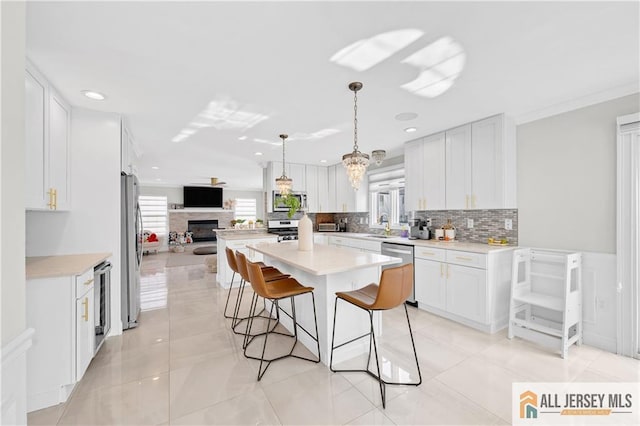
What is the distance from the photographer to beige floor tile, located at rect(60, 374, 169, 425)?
171 cm

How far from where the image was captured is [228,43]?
177 centimetres

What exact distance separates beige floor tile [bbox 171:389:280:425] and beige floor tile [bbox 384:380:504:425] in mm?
783

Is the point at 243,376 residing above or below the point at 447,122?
below

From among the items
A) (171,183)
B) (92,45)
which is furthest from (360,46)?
(171,183)

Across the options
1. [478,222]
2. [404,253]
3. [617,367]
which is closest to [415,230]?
[404,253]

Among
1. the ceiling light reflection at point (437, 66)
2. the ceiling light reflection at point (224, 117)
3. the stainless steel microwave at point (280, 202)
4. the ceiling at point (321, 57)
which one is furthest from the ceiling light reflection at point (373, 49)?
the stainless steel microwave at point (280, 202)

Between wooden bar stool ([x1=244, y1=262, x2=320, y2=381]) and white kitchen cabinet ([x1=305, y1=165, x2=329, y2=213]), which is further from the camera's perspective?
white kitchen cabinet ([x1=305, y1=165, x2=329, y2=213])

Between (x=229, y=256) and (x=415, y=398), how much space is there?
→ 85.6 inches

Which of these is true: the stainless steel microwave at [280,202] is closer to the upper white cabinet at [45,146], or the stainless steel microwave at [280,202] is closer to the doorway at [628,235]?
the upper white cabinet at [45,146]

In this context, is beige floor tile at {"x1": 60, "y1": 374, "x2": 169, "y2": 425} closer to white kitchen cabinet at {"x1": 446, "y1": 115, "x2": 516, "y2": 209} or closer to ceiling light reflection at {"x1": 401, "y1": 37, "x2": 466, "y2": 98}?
ceiling light reflection at {"x1": 401, "y1": 37, "x2": 466, "y2": 98}

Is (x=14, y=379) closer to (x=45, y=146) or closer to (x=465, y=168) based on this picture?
(x=45, y=146)

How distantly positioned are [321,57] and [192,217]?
9779 millimetres

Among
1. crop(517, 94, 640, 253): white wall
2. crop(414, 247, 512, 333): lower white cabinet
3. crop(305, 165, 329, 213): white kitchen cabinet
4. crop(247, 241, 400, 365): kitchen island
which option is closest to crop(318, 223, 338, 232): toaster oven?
crop(305, 165, 329, 213): white kitchen cabinet

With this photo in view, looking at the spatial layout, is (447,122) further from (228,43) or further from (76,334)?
(76,334)
